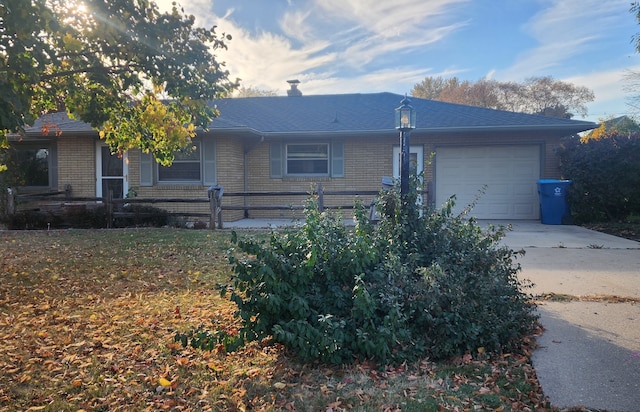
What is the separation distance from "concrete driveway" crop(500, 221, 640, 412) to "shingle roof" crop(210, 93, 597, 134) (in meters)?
6.19

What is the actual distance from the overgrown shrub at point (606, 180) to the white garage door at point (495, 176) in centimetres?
137

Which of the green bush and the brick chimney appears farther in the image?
the brick chimney

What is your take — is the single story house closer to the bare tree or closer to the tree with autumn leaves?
the tree with autumn leaves

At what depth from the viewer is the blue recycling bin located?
1398 cm

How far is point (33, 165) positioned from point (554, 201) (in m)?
16.8

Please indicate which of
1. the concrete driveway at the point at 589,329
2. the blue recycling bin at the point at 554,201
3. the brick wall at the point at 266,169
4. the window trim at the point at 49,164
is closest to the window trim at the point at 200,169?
the brick wall at the point at 266,169

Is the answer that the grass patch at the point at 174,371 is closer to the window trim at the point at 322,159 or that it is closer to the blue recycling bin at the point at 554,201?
the window trim at the point at 322,159

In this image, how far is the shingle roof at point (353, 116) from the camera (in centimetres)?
1459

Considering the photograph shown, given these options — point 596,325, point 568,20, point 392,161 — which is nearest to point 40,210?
point 392,161

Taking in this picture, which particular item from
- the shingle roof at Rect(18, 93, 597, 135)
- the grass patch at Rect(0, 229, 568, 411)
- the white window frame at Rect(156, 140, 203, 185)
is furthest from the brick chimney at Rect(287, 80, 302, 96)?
the grass patch at Rect(0, 229, 568, 411)

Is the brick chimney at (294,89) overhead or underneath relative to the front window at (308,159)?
overhead

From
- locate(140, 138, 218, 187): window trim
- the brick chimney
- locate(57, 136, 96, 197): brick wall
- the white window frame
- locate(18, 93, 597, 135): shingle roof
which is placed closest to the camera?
locate(18, 93, 597, 135): shingle roof

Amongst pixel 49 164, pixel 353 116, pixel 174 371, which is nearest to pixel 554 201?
pixel 353 116

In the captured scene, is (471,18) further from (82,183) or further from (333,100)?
(82,183)
